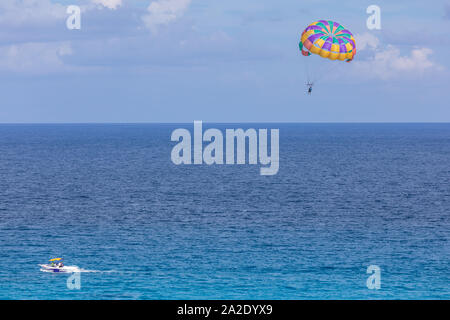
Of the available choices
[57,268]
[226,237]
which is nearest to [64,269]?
[57,268]

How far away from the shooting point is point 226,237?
7369 cm

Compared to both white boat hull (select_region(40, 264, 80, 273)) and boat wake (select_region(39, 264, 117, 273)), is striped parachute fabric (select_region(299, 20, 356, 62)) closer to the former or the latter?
boat wake (select_region(39, 264, 117, 273))

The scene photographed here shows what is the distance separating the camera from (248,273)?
60.4 meters

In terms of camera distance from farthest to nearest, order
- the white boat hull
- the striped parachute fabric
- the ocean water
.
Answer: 1. the striped parachute fabric
2. the white boat hull
3. the ocean water

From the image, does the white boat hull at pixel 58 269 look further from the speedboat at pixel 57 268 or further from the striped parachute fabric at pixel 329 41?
the striped parachute fabric at pixel 329 41

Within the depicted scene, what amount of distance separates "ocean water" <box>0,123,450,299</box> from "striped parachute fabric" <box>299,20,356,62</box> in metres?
22.9

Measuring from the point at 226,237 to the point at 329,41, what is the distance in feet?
90.4

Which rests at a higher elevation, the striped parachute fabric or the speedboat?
the striped parachute fabric

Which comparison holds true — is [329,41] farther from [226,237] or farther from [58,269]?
[58,269]

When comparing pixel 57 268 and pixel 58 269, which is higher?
pixel 57 268

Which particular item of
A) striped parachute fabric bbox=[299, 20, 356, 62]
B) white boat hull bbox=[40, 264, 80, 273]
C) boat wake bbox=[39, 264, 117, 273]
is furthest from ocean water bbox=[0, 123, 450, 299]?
striped parachute fabric bbox=[299, 20, 356, 62]

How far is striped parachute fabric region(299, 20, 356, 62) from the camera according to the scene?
6397 centimetres

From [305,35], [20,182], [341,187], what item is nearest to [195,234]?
[305,35]

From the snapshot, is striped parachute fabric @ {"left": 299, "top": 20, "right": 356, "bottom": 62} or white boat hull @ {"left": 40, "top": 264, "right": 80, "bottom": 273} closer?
white boat hull @ {"left": 40, "top": 264, "right": 80, "bottom": 273}
